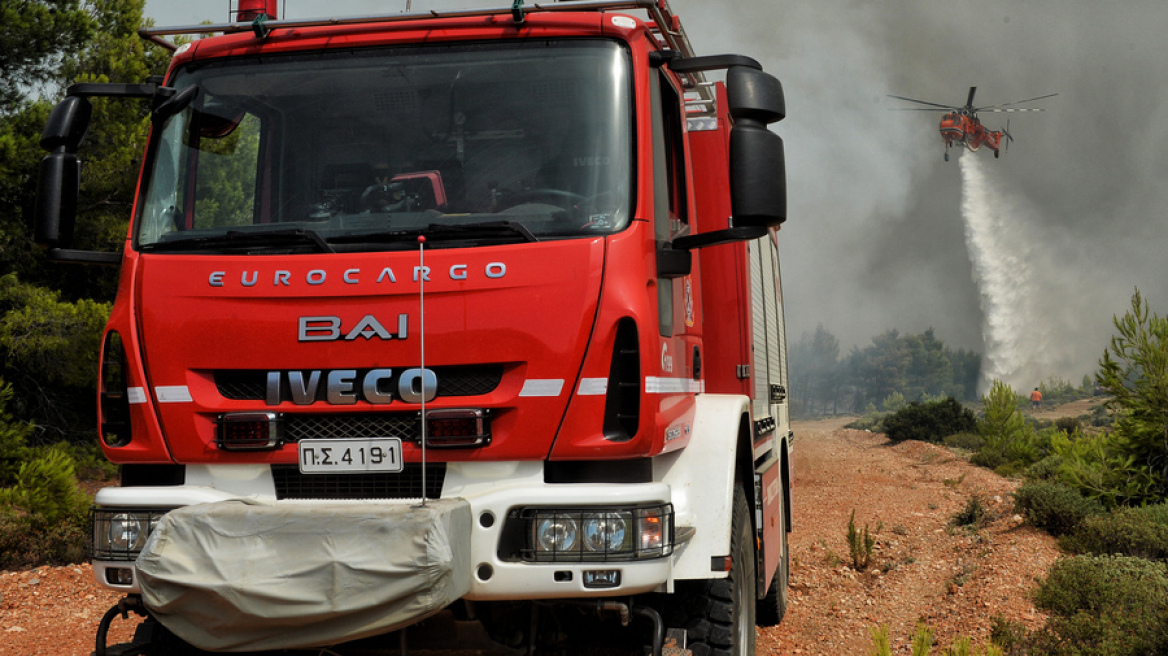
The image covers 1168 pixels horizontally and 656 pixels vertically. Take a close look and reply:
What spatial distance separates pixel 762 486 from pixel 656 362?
233 centimetres

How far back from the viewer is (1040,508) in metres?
11.5

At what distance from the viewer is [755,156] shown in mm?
3893

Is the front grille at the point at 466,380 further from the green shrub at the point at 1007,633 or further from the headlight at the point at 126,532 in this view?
the green shrub at the point at 1007,633

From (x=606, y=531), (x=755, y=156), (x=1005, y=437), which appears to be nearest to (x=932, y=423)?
(x=1005, y=437)

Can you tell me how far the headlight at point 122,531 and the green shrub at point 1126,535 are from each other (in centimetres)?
800

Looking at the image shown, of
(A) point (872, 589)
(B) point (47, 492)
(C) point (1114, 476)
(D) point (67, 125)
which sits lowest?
(A) point (872, 589)

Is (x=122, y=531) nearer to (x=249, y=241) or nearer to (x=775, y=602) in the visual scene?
(x=249, y=241)

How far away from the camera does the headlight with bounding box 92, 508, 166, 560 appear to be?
380cm

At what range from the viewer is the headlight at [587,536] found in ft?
11.6

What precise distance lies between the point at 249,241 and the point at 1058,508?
10002mm

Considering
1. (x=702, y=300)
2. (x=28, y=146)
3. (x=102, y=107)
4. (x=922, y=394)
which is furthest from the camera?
(x=922, y=394)

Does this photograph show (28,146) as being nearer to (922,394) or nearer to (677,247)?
(677,247)

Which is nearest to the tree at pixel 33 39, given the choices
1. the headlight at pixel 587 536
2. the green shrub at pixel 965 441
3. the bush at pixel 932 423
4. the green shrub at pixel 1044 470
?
the headlight at pixel 587 536

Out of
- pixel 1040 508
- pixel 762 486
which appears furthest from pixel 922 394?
pixel 762 486
